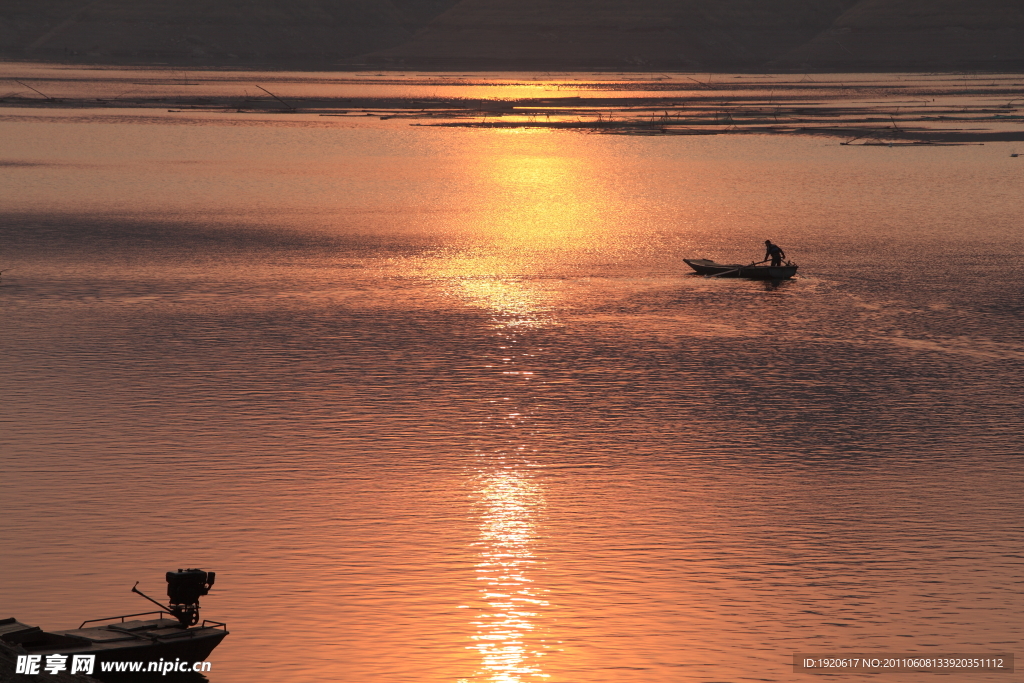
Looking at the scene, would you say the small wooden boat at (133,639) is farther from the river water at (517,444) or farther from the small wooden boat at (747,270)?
the small wooden boat at (747,270)

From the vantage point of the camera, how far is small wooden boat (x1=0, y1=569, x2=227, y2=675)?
72.5 feet

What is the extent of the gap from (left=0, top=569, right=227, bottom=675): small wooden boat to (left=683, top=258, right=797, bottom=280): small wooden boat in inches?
1712

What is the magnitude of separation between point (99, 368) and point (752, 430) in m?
21.0

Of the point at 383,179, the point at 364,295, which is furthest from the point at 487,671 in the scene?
the point at 383,179

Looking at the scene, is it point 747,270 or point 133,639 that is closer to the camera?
point 133,639

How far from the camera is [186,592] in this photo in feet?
76.3

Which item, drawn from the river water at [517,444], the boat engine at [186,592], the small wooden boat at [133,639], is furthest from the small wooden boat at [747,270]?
the boat engine at [186,592]

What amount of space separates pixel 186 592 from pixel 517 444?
15.1m

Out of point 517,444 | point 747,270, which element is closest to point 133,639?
point 517,444

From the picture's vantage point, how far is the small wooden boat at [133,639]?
22.1 m

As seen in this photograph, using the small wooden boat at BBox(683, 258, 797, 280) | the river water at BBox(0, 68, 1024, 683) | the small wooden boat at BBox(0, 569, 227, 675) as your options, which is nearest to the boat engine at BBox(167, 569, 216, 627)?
the small wooden boat at BBox(0, 569, 227, 675)

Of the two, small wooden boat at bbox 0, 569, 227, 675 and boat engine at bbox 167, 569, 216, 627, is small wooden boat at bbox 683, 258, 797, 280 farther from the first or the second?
boat engine at bbox 167, 569, 216, 627

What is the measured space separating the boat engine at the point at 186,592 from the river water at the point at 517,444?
1.21 m

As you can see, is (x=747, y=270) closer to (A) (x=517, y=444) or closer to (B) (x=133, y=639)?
(A) (x=517, y=444)
